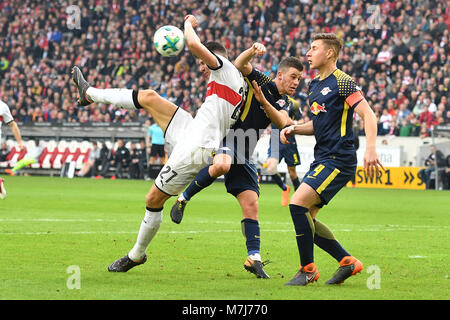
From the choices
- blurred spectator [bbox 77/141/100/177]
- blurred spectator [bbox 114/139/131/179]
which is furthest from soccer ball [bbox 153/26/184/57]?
blurred spectator [bbox 77/141/100/177]

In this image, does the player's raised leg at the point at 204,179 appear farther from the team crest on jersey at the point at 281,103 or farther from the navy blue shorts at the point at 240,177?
the team crest on jersey at the point at 281,103

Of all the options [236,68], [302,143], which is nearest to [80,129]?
[302,143]

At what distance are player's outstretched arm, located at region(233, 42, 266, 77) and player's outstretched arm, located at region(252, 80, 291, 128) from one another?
0.61ft

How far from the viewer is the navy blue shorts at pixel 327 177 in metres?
6.94

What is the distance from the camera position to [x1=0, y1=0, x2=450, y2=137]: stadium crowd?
1117 inches

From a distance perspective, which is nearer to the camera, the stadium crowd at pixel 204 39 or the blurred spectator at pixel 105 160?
the stadium crowd at pixel 204 39

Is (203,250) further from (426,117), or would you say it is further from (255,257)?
(426,117)

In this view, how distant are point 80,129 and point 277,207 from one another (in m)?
16.7

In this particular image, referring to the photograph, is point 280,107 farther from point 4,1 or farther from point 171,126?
point 4,1

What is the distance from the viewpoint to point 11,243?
9.60 m

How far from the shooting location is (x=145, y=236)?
25.3 feet

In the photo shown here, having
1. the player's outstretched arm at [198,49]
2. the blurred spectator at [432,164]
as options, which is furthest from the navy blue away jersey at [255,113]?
the blurred spectator at [432,164]

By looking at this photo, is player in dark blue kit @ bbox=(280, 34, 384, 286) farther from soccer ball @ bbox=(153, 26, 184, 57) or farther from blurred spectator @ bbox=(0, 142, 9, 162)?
blurred spectator @ bbox=(0, 142, 9, 162)

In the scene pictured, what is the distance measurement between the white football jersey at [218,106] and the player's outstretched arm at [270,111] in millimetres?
141
